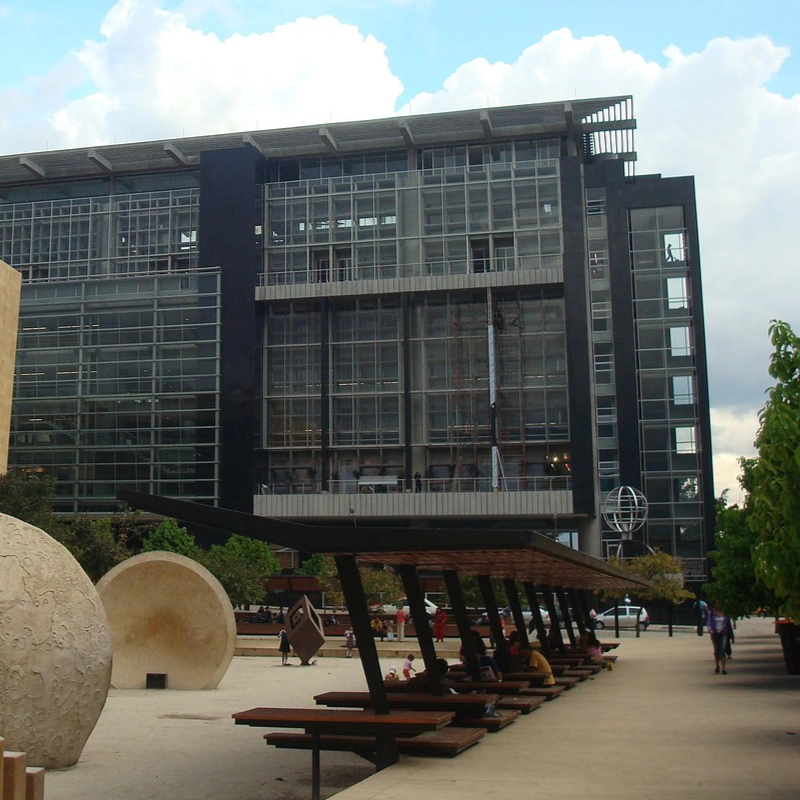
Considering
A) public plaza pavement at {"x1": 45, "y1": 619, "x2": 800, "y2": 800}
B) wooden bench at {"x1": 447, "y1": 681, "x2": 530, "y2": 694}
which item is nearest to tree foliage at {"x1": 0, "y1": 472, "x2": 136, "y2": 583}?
public plaza pavement at {"x1": 45, "y1": 619, "x2": 800, "y2": 800}

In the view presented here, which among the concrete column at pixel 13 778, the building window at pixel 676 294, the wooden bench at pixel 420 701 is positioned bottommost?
the wooden bench at pixel 420 701

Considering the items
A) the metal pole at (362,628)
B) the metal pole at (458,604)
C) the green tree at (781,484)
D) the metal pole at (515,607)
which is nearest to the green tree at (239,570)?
the metal pole at (515,607)

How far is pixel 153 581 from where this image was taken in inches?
827

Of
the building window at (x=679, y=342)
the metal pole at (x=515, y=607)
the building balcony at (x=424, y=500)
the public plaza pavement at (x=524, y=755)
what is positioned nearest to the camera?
the public plaza pavement at (x=524, y=755)

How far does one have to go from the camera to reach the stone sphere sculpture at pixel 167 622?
20.8 meters

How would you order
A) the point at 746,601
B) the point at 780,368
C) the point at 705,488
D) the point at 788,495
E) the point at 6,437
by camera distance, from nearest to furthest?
the point at 788,495, the point at 780,368, the point at 746,601, the point at 6,437, the point at 705,488

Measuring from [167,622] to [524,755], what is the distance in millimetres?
11645

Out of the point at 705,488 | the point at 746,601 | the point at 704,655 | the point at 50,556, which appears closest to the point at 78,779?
the point at 50,556

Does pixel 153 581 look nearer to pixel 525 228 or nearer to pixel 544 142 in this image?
pixel 525 228

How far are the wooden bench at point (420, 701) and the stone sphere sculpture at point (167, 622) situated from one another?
8439 millimetres

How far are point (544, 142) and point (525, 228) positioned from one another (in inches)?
248

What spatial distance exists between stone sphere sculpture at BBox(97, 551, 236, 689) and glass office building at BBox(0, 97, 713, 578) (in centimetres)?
3573

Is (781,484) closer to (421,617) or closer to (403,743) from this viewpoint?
(403,743)

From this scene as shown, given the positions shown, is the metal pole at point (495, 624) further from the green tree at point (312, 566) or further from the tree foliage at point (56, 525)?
the green tree at point (312, 566)
